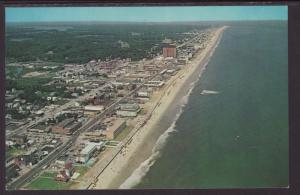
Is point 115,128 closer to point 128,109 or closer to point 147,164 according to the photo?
point 128,109

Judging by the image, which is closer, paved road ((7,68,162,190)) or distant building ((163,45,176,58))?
paved road ((7,68,162,190))

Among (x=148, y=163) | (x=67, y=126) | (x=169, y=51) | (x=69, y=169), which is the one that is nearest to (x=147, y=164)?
(x=148, y=163)

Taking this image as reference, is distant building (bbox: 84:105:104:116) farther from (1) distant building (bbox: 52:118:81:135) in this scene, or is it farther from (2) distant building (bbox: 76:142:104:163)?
(2) distant building (bbox: 76:142:104:163)

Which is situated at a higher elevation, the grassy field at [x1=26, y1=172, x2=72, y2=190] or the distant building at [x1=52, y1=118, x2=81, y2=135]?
the distant building at [x1=52, y1=118, x2=81, y2=135]

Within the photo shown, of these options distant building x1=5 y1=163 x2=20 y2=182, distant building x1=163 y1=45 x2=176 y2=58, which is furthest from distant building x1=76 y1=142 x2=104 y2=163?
distant building x1=163 y1=45 x2=176 y2=58

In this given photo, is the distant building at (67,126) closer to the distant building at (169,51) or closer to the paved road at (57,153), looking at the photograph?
the paved road at (57,153)

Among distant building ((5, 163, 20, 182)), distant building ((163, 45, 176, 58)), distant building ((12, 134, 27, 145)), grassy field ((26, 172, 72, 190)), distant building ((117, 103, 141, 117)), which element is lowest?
grassy field ((26, 172, 72, 190))

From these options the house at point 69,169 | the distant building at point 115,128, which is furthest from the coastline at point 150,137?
the house at point 69,169
